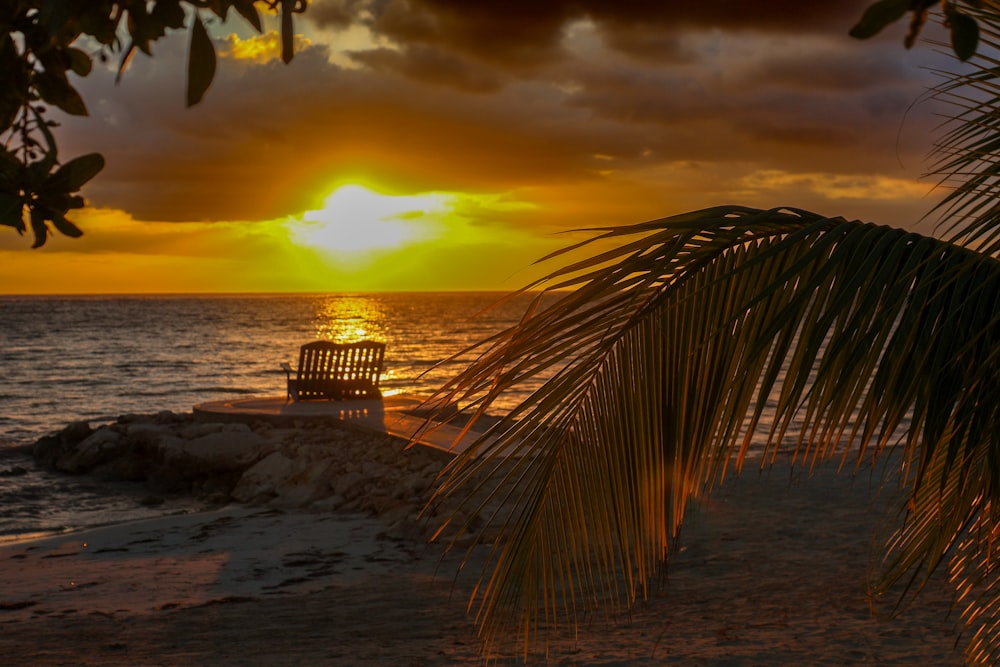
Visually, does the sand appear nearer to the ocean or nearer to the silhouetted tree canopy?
the ocean

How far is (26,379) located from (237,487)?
36124 mm

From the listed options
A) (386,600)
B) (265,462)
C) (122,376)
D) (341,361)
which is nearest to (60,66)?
(386,600)

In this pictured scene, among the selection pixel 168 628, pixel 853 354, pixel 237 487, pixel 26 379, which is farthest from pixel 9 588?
pixel 26 379

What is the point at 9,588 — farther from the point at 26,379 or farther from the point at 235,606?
the point at 26,379

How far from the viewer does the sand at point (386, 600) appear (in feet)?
20.6

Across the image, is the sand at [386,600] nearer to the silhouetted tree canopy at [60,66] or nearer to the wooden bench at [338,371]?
the silhouetted tree canopy at [60,66]

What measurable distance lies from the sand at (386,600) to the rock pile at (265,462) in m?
0.66

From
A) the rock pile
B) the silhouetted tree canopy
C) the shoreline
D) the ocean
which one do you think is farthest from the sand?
the silhouetted tree canopy

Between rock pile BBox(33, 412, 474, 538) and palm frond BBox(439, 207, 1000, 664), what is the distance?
22.8 feet

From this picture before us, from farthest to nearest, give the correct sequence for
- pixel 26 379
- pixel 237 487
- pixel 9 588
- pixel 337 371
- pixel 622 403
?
pixel 26 379 → pixel 337 371 → pixel 237 487 → pixel 9 588 → pixel 622 403

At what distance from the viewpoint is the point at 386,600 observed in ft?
25.3

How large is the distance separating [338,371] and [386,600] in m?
10.3

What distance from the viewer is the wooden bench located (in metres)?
17.4

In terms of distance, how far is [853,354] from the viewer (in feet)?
8.34
